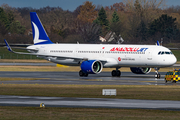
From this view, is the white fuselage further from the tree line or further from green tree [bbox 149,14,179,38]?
green tree [bbox 149,14,179,38]

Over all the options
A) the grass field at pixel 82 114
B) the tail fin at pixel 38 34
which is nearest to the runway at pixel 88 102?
the grass field at pixel 82 114

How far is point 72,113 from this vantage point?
2020cm

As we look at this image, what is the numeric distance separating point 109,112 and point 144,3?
139 metres

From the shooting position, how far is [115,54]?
5175 centimetres

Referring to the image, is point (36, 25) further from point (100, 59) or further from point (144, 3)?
point (144, 3)

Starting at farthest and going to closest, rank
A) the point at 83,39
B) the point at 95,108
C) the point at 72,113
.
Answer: the point at 83,39 < the point at 95,108 < the point at 72,113

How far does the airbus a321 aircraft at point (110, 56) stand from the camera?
49.4 meters

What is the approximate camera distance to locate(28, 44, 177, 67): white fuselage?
162 ft

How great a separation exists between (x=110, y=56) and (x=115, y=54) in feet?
2.70

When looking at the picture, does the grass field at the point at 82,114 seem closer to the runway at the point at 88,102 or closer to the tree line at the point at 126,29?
the runway at the point at 88,102

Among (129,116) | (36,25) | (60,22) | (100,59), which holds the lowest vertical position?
(129,116)

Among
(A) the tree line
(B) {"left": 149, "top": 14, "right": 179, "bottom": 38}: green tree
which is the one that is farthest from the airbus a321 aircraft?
(B) {"left": 149, "top": 14, "right": 179, "bottom": 38}: green tree

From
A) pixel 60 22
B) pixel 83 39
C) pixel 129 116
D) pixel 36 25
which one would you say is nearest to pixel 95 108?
pixel 129 116

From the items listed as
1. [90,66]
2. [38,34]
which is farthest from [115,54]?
[38,34]
